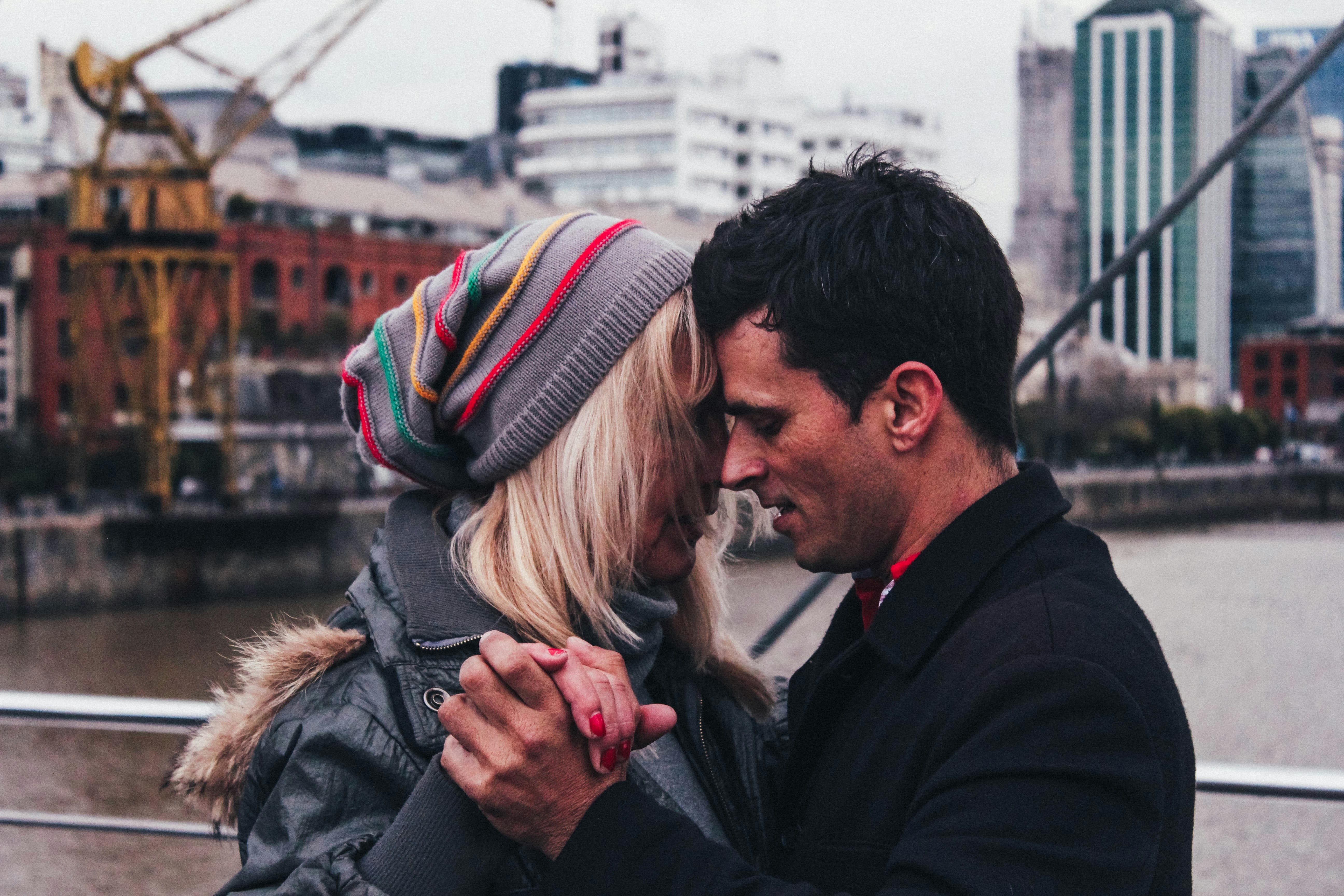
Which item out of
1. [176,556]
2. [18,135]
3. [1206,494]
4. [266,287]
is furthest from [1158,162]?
[18,135]

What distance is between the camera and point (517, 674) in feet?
2.99

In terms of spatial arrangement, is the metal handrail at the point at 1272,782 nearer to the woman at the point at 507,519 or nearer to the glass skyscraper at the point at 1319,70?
the woman at the point at 507,519

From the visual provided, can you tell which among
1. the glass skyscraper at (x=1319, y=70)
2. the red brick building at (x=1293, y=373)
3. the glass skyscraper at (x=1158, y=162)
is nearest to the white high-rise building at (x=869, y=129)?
the glass skyscraper at (x=1158, y=162)

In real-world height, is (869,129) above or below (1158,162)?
above

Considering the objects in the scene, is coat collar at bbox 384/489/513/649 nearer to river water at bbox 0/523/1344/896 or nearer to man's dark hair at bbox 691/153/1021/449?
man's dark hair at bbox 691/153/1021/449

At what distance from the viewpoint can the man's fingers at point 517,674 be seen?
91 centimetres

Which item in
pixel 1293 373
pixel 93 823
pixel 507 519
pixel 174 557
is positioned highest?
pixel 507 519

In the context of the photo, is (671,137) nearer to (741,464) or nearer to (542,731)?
(741,464)

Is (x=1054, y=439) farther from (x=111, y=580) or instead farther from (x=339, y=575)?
(x=111, y=580)

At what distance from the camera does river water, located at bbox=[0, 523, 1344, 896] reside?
34.7 ft

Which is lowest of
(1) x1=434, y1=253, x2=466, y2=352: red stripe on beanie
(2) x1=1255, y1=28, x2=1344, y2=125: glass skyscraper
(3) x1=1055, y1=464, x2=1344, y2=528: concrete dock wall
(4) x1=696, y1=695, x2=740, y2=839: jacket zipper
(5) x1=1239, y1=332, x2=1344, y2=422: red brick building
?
(3) x1=1055, y1=464, x2=1344, y2=528: concrete dock wall

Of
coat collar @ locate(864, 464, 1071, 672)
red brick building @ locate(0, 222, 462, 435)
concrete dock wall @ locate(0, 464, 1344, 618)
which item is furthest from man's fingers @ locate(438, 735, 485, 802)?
red brick building @ locate(0, 222, 462, 435)

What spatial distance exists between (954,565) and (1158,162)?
3261 centimetres

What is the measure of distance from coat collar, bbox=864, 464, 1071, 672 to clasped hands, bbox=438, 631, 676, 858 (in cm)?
17
